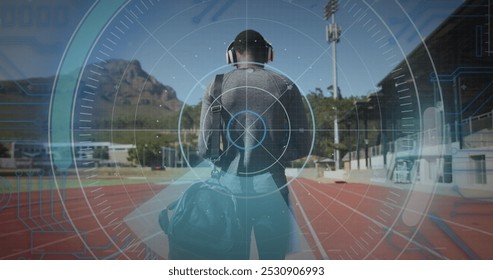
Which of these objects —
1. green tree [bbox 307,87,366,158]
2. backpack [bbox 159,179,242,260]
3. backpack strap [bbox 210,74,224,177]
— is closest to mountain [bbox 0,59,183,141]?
backpack strap [bbox 210,74,224,177]

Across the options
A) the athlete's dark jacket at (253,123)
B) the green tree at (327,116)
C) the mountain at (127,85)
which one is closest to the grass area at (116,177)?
the athlete's dark jacket at (253,123)

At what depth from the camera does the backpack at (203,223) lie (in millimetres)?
2537

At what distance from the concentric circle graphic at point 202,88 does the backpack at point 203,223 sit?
9 centimetres

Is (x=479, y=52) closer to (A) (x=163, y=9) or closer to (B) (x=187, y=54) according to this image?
(B) (x=187, y=54)

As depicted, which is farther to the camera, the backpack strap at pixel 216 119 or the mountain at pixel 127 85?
the mountain at pixel 127 85

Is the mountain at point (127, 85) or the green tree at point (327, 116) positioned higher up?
the mountain at point (127, 85)

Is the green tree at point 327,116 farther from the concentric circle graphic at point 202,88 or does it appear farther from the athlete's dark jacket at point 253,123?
the athlete's dark jacket at point 253,123

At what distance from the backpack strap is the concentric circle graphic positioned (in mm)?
75

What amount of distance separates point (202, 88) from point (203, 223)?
0.86 m

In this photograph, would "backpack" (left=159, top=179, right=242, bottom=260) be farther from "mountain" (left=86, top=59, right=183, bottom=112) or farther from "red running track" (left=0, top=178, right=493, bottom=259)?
"mountain" (left=86, top=59, right=183, bottom=112)

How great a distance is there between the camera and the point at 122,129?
2627 millimetres

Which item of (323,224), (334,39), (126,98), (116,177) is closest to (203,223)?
(116,177)
